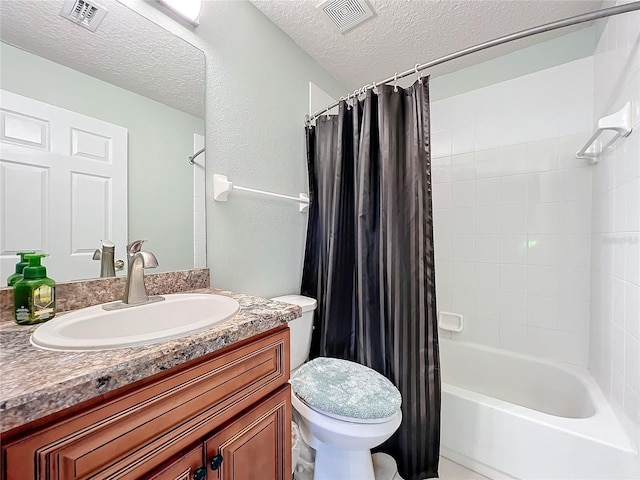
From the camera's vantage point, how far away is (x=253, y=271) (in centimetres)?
138

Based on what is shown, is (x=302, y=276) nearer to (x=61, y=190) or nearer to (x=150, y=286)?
(x=150, y=286)

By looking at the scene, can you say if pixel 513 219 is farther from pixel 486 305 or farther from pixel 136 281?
pixel 136 281

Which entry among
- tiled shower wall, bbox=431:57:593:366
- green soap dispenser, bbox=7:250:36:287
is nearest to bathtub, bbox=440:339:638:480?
tiled shower wall, bbox=431:57:593:366

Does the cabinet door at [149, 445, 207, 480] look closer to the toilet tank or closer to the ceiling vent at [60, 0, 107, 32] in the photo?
the toilet tank

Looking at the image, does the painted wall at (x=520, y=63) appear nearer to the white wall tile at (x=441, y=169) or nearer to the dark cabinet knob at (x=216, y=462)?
the white wall tile at (x=441, y=169)

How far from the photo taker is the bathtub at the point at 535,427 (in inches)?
40.8

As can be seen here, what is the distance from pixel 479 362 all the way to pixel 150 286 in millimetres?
1990

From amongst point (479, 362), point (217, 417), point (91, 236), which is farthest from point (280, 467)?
point (479, 362)

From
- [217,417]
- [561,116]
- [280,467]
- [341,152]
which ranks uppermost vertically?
[561,116]

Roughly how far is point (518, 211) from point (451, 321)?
0.87 metres

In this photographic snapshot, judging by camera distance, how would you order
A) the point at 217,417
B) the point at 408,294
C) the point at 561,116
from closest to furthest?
the point at 217,417, the point at 408,294, the point at 561,116

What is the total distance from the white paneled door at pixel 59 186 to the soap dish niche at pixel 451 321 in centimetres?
198

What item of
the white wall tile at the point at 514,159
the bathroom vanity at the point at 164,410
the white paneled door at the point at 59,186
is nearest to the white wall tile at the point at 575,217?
the white wall tile at the point at 514,159

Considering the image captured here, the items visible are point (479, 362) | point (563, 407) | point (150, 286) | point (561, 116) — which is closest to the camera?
point (150, 286)
